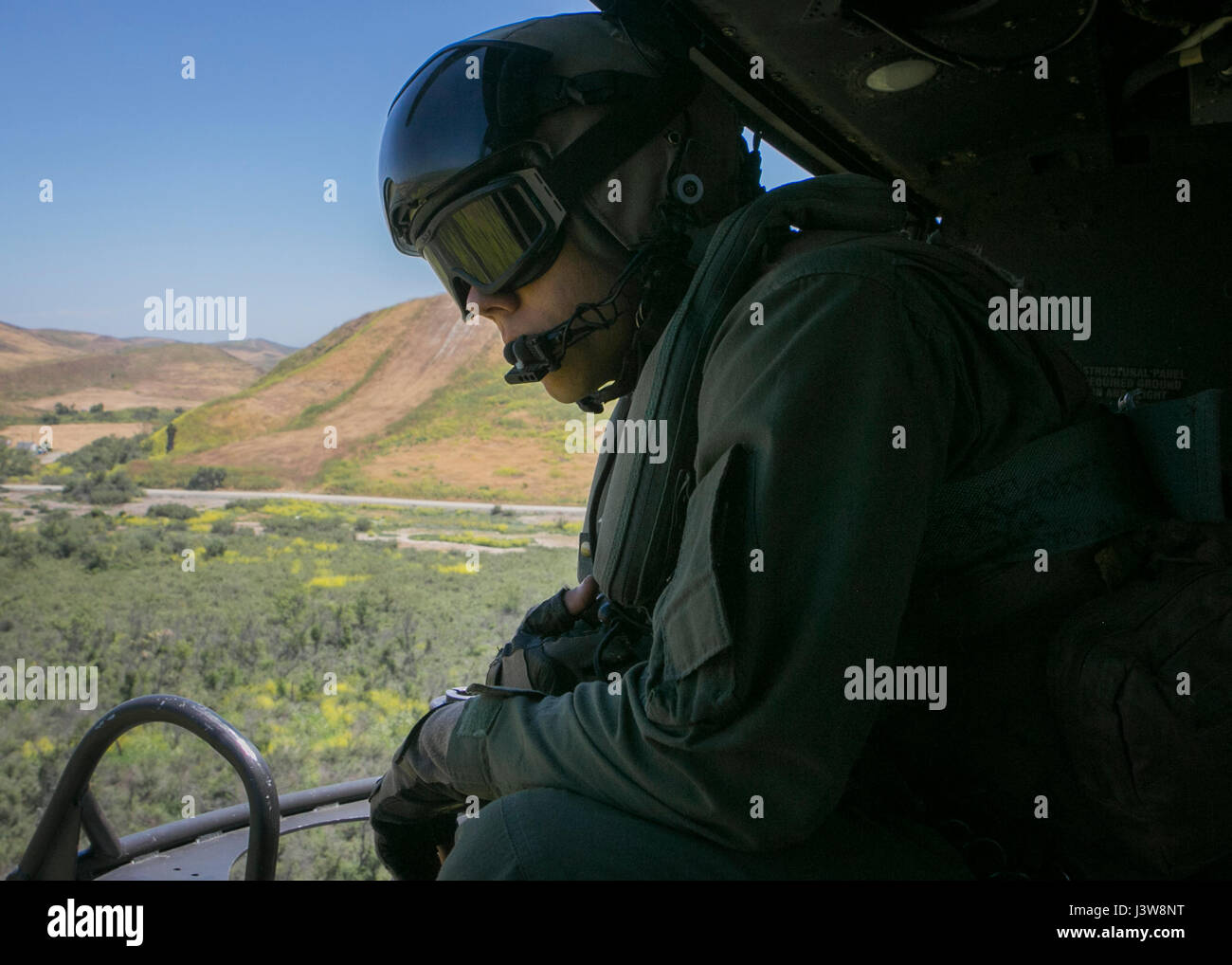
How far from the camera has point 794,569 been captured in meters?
0.89

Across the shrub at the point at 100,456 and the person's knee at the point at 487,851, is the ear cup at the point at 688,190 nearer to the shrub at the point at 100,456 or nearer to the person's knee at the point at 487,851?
the person's knee at the point at 487,851

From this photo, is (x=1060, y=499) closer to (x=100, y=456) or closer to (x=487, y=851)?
(x=487, y=851)

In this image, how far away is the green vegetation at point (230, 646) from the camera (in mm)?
2848

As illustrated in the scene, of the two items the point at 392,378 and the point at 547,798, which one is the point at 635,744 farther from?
the point at 392,378

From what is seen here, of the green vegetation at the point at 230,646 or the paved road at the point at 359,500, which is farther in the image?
the paved road at the point at 359,500

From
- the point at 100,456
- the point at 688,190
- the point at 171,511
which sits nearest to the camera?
the point at 688,190

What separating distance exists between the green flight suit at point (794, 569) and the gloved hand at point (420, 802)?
27 cm

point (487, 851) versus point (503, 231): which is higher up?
point (503, 231)

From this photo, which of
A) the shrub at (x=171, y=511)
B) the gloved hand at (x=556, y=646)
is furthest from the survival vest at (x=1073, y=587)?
the shrub at (x=171, y=511)

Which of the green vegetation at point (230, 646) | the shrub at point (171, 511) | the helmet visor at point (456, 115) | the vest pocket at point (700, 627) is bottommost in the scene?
the green vegetation at point (230, 646)

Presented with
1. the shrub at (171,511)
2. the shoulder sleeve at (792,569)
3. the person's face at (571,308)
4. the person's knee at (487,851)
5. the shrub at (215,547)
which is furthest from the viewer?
the shrub at (171,511)

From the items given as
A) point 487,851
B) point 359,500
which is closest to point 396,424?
point 359,500

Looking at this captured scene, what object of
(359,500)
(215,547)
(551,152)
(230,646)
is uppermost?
(551,152)

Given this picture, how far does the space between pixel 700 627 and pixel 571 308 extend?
88 cm
